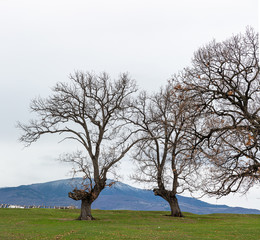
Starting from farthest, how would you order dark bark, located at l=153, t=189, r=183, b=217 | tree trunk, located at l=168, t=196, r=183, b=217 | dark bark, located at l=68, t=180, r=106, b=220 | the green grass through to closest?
tree trunk, located at l=168, t=196, r=183, b=217 → dark bark, located at l=153, t=189, r=183, b=217 → dark bark, located at l=68, t=180, r=106, b=220 → the green grass

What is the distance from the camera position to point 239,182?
22.0 metres

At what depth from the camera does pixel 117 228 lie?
91.1 ft

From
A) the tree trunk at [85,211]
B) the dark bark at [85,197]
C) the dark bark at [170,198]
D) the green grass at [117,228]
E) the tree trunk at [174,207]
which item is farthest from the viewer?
the tree trunk at [174,207]

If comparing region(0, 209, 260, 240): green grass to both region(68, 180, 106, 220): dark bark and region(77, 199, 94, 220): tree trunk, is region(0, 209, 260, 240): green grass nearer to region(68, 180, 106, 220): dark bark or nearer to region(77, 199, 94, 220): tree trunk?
region(77, 199, 94, 220): tree trunk

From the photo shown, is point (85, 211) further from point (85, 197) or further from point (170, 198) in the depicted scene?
point (170, 198)

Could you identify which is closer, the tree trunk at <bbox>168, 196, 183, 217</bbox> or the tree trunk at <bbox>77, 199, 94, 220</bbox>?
the tree trunk at <bbox>77, 199, 94, 220</bbox>

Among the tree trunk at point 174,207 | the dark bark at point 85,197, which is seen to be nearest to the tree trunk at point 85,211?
the dark bark at point 85,197

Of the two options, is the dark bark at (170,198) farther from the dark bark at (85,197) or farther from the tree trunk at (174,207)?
the dark bark at (85,197)

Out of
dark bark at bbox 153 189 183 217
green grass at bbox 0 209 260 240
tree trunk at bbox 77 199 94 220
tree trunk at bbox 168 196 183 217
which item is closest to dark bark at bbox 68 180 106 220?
tree trunk at bbox 77 199 94 220

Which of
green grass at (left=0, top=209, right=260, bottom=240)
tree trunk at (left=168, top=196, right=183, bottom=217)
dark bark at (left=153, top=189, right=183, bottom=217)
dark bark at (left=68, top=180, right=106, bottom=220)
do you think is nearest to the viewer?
green grass at (left=0, top=209, right=260, bottom=240)

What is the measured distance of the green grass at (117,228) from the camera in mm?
22391

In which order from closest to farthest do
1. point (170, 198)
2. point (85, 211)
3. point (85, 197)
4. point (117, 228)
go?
1. point (117, 228)
2. point (85, 211)
3. point (85, 197)
4. point (170, 198)

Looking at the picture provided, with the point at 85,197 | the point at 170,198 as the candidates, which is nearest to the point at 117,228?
the point at 85,197

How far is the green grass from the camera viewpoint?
22391 millimetres
